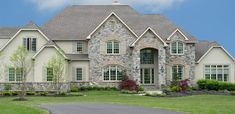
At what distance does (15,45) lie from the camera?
60.8m

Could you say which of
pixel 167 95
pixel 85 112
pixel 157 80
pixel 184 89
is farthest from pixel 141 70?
pixel 85 112

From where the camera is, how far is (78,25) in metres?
66.8

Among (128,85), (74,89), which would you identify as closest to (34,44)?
(74,89)

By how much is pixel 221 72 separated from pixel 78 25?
1755 centimetres

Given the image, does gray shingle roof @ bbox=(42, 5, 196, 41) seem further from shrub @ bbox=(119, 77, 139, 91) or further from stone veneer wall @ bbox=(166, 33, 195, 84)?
shrub @ bbox=(119, 77, 139, 91)

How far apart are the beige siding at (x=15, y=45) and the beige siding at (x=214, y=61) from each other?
1819 centimetres

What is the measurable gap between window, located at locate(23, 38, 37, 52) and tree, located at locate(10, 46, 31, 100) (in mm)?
1137

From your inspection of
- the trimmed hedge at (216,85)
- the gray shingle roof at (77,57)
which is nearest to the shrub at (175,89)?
the trimmed hedge at (216,85)

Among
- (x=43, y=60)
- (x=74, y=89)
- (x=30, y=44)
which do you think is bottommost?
(x=74, y=89)

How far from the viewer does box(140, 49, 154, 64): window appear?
64.1m

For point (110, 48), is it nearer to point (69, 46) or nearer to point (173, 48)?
point (69, 46)

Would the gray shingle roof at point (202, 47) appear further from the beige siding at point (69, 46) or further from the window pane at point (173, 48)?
the beige siding at point (69, 46)

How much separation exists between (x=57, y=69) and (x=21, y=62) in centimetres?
411

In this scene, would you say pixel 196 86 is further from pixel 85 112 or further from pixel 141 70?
pixel 85 112
